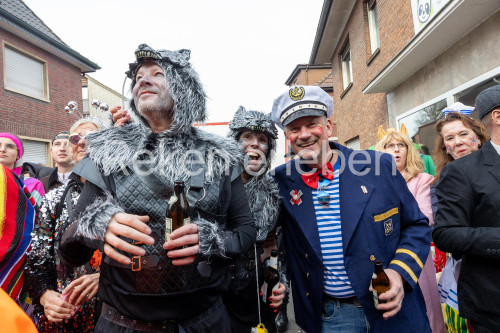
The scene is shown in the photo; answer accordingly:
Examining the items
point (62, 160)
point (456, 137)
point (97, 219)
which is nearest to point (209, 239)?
point (97, 219)

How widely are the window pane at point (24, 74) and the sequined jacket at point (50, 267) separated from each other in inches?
440

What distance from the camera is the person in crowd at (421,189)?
10.1 ft

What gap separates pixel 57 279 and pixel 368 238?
6.91 feet

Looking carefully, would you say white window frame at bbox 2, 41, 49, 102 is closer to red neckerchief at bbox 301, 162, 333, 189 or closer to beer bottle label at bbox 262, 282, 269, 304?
beer bottle label at bbox 262, 282, 269, 304

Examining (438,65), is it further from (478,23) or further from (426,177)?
(426,177)

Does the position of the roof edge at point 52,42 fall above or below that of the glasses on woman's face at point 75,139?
above

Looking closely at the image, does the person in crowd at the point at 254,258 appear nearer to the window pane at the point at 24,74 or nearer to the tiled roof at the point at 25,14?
the window pane at the point at 24,74

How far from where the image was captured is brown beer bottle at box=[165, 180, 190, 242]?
161 cm

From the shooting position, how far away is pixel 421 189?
377 centimetres

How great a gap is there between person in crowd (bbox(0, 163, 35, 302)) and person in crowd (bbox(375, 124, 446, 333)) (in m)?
3.08

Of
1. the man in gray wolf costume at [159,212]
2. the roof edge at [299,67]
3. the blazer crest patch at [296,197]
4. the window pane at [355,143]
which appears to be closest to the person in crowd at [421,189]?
the blazer crest patch at [296,197]

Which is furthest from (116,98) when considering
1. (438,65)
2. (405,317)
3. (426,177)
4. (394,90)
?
(405,317)

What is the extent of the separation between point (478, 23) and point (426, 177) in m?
3.17

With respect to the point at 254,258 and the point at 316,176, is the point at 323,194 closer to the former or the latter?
the point at 316,176
